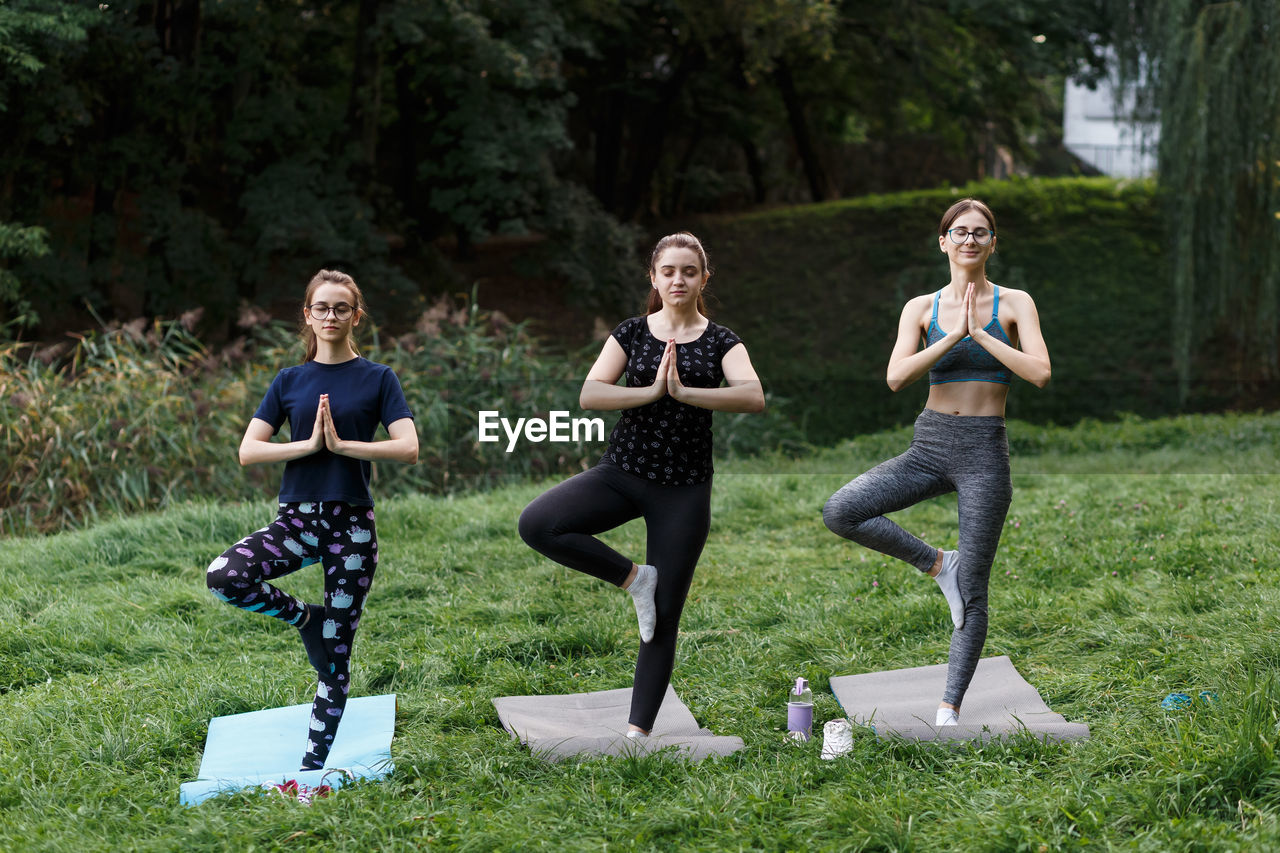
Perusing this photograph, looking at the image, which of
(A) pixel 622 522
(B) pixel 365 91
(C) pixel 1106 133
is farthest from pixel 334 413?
(C) pixel 1106 133

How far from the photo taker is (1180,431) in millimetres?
13000

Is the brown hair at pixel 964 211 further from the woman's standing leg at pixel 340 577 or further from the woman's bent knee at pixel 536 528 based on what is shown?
the woman's standing leg at pixel 340 577

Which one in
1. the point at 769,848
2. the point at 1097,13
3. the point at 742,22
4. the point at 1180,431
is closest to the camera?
the point at 769,848

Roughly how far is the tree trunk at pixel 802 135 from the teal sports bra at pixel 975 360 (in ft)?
56.8

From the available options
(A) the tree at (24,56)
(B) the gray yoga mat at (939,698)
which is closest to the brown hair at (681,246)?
(B) the gray yoga mat at (939,698)

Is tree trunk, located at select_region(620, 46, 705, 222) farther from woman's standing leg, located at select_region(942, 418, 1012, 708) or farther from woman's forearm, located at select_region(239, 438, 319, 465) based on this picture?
woman's forearm, located at select_region(239, 438, 319, 465)

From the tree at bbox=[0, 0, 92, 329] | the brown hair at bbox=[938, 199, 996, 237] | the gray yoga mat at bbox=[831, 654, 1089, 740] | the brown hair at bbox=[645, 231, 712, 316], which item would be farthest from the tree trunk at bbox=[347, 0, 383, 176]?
the gray yoga mat at bbox=[831, 654, 1089, 740]

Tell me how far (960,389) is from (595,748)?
185 centimetres

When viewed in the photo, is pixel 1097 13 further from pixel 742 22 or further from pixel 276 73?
pixel 276 73

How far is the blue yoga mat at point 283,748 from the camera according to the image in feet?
12.7

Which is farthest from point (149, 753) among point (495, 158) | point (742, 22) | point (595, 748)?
point (742, 22)

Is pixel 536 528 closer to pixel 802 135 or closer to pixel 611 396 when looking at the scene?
pixel 611 396

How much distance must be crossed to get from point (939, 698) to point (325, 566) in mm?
2443

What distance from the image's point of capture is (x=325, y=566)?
12.4ft
